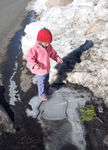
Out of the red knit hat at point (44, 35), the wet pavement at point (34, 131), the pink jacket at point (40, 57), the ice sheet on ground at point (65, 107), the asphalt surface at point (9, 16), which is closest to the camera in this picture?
the wet pavement at point (34, 131)

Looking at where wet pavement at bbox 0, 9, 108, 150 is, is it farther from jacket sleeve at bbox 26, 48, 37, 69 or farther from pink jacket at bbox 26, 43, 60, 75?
jacket sleeve at bbox 26, 48, 37, 69

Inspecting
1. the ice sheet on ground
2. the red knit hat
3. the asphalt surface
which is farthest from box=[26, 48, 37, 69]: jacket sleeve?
the asphalt surface

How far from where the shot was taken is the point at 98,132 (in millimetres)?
3562

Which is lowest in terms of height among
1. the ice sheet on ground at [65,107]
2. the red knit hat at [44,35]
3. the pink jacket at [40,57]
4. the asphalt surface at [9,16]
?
the ice sheet on ground at [65,107]

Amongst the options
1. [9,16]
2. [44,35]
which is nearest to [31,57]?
[44,35]

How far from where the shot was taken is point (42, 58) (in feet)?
14.0

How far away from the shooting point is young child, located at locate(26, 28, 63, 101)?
3.98 metres

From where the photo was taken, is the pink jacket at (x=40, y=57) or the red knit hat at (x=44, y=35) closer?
the red knit hat at (x=44, y=35)

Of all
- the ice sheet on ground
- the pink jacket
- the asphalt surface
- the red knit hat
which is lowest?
the ice sheet on ground

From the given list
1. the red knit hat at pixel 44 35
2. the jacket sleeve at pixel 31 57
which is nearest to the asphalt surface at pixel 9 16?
the jacket sleeve at pixel 31 57

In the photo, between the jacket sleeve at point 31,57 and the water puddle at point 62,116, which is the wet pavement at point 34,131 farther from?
the jacket sleeve at point 31,57

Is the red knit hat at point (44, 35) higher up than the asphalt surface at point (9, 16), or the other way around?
the red knit hat at point (44, 35)

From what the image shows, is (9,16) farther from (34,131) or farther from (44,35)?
(34,131)

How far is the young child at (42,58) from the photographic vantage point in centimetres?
398
